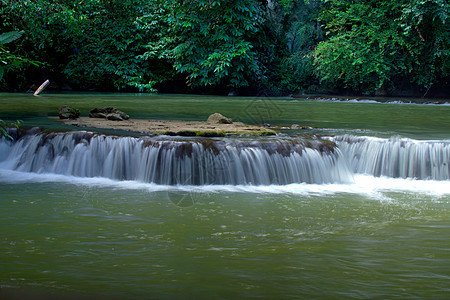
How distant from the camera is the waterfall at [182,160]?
754 cm

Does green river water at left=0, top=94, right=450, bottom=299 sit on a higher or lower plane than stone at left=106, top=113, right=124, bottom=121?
lower

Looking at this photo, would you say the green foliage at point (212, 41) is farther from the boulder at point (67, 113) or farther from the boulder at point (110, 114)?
the boulder at point (67, 113)

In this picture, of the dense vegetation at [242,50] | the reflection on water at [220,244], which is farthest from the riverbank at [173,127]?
the dense vegetation at [242,50]

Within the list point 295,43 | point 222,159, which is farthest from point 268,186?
point 295,43

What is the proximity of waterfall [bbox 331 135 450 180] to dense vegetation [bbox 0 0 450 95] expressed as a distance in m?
14.3

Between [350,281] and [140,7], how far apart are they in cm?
2431

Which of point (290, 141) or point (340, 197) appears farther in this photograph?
point (290, 141)

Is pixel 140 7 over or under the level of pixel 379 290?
over

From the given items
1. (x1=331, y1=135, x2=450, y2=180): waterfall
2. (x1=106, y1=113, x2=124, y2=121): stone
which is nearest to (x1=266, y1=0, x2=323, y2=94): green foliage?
(x1=106, y1=113, x2=124, y2=121): stone

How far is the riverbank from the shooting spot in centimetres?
862

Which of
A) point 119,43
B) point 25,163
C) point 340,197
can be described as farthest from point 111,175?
point 119,43

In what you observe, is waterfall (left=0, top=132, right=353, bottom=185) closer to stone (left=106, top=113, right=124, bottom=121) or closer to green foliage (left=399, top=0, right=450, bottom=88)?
stone (left=106, top=113, right=124, bottom=121)

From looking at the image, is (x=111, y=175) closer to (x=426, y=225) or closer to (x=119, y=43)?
(x=426, y=225)

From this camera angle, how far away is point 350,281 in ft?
12.2
